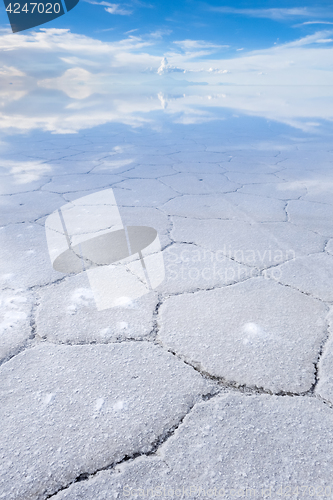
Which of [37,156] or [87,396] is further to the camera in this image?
[37,156]

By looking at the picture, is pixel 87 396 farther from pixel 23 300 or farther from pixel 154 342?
pixel 23 300

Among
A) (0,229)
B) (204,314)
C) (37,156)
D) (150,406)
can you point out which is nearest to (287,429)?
(150,406)

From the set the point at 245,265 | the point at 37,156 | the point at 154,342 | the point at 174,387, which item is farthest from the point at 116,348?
the point at 37,156

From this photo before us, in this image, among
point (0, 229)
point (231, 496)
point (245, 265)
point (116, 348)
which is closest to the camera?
point (231, 496)

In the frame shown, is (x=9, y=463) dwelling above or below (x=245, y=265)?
above

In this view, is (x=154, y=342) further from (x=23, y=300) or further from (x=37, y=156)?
(x=37, y=156)

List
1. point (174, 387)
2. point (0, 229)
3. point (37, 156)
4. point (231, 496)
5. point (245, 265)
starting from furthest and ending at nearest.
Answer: point (37, 156) → point (0, 229) → point (245, 265) → point (174, 387) → point (231, 496)
